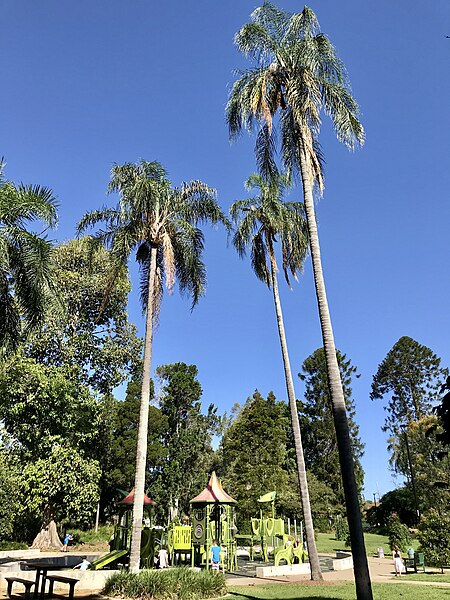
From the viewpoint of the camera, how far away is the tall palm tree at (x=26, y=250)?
13.5m

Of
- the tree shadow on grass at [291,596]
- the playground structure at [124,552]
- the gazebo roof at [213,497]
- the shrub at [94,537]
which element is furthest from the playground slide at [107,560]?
the shrub at [94,537]

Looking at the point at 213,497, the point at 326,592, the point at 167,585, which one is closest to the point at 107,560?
the point at 213,497

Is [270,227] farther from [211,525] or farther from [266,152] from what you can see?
[211,525]

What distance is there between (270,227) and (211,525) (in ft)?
40.6

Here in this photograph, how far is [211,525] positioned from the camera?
19641mm

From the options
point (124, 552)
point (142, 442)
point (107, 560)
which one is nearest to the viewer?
point (142, 442)

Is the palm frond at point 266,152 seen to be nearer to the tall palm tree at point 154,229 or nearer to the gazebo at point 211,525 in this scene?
the tall palm tree at point 154,229

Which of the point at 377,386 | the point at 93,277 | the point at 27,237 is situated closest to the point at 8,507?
the point at 93,277

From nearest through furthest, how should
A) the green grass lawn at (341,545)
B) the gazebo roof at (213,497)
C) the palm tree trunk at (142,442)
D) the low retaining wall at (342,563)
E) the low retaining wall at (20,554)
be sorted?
the palm tree trunk at (142,442) < the low retaining wall at (342,563) < the gazebo roof at (213,497) < the low retaining wall at (20,554) < the green grass lawn at (341,545)

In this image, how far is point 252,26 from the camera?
14.2 m

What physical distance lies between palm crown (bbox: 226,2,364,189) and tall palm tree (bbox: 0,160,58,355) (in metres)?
6.08

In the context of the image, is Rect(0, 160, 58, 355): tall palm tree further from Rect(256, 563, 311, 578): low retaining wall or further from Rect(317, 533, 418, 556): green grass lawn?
Rect(317, 533, 418, 556): green grass lawn

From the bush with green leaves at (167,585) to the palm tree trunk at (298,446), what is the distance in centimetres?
472

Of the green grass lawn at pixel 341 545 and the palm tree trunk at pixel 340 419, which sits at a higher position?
the palm tree trunk at pixel 340 419
